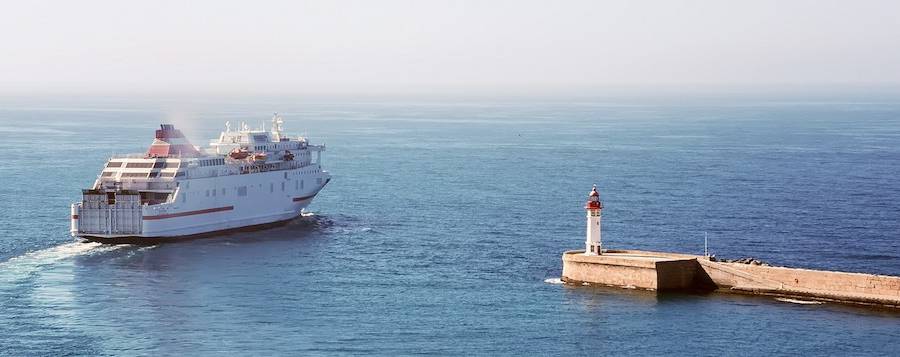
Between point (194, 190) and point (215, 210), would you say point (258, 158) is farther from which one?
point (194, 190)

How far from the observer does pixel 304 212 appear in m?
82.9

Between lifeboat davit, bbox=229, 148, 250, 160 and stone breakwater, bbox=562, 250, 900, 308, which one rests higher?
lifeboat davit, bbox=229, 148, 250, 160

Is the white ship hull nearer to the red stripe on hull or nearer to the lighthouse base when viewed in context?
the red stripe on hull

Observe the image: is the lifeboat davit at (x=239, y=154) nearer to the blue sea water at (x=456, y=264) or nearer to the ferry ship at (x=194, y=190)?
the ferry ship at (x=194, y=190)

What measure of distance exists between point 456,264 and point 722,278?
40.3 feet

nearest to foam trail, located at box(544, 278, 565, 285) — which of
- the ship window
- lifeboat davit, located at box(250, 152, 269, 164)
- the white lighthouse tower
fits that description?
the white lighthouse tower

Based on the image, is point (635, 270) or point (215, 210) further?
point (215, 210)

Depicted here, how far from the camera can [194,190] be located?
71875mm

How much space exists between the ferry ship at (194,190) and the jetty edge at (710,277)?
22550 millimetres

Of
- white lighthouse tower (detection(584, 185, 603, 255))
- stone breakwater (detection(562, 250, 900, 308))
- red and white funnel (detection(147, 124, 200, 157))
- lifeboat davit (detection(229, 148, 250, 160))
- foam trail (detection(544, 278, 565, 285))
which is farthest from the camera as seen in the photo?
lifeboat davit (detection(229, 148, 250, 160))

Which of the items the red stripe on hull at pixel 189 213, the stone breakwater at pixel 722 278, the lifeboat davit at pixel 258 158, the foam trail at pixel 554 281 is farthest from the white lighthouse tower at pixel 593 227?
the lifeboat davit at pixel 258 158

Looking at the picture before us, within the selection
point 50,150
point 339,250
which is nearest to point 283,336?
point 339,250

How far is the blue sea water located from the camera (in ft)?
154

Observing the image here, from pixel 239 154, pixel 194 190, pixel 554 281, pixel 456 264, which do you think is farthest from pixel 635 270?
pixel 239 154
